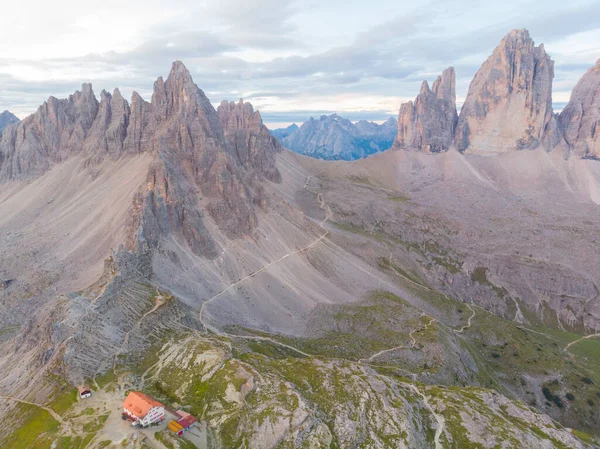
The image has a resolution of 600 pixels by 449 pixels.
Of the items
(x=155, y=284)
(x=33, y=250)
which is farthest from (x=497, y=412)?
(x=33, y=250)

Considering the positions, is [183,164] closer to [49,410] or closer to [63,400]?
[63,400]

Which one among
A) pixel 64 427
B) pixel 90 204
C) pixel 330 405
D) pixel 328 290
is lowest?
pixel 328 290

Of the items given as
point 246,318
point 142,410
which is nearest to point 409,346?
point 246,318

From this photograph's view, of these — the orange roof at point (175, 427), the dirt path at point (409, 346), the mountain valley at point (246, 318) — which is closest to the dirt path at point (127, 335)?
the mountain valley at point (246, 318)

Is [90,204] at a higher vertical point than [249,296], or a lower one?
higher

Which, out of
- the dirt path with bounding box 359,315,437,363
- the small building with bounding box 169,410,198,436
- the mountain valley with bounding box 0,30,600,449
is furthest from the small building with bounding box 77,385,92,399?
the dirt path with bounding box 359,315,437,363

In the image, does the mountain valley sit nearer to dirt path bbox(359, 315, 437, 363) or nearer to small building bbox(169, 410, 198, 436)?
dirt path bbox(359, 315, 437, 363)

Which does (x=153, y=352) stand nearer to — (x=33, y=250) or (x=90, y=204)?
(x=33, y=250)
